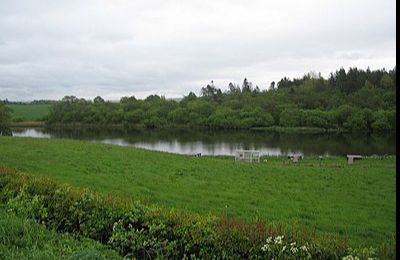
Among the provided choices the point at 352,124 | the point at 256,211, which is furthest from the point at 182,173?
the point at 352,124

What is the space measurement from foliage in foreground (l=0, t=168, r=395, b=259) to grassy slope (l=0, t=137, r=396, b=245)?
3797 millimetres

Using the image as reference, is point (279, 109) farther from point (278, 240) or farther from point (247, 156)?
point (278, 240)

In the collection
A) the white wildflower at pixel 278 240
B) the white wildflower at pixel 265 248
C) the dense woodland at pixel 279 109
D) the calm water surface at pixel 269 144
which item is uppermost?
the dense woodland at pixel 279 109

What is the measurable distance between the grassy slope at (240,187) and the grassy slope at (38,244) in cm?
479

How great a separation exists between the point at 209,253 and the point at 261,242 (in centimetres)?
67

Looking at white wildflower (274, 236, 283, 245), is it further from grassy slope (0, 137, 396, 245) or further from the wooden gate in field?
the wooden gate in field

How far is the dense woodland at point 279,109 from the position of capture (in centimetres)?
8817

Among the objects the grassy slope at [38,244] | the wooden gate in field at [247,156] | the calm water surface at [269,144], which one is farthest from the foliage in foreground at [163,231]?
the calm water surface at [269,144]

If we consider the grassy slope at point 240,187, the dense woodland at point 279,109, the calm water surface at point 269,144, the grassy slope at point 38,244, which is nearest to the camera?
the grassy slope at point 38,244

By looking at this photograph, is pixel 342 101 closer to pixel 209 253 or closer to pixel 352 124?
pixel 352 124

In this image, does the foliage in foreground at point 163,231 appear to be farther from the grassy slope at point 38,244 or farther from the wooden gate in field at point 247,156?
the wooden gate in field at point 247,156

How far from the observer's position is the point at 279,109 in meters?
105

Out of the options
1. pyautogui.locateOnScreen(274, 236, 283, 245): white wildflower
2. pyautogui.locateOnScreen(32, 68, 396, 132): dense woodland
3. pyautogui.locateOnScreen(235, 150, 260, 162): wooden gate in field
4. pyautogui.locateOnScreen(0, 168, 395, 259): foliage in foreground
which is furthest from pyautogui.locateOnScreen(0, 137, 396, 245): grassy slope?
pyautogui.locateOnScreen(32, 68, 396, 132): dense woodland

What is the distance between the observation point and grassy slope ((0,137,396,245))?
9.96 metres
